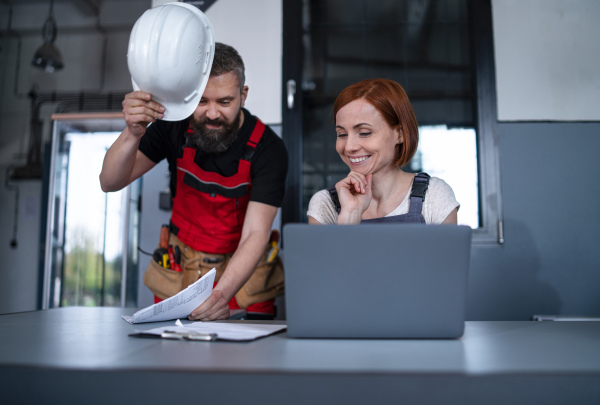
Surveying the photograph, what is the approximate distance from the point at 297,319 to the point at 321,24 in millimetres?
2558

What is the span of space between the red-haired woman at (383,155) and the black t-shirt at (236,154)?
0.23 meters

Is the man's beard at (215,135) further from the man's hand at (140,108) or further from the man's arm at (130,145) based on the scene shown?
the man's hand at (140,108)

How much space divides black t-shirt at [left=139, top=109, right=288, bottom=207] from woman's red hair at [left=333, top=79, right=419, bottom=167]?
0.34m

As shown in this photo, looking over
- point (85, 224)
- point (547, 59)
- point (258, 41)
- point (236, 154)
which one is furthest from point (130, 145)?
point (547, 59)

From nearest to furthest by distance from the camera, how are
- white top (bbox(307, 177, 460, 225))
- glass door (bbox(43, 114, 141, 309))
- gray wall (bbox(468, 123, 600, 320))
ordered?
white top (bbox(307, 177, 460, 225)) < gray wall (bbox(468, 123, 600, 320)) < glass door (bbox(43, 114, 141, 309))

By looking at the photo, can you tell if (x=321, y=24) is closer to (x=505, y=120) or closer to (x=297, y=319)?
(x=505, y=120)

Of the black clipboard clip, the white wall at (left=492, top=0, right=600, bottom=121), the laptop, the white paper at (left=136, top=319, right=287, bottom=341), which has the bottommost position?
the white paper at (left=136, top=319, right=287, bottom=341)

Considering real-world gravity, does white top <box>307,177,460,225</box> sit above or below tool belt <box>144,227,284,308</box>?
above

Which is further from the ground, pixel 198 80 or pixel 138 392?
pixel 198 80

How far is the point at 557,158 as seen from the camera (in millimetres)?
2480

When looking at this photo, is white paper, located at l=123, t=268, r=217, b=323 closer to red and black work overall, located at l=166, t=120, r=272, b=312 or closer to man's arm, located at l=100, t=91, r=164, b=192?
man's arm, located at l=100, t=91, r=164, b=192

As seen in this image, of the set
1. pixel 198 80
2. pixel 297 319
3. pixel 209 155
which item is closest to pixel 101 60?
pixel 209 155

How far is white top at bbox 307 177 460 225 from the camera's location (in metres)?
1.43

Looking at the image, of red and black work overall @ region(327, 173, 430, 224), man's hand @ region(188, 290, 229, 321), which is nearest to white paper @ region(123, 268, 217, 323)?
man's hand @ region(188, 290, 229, 321)
